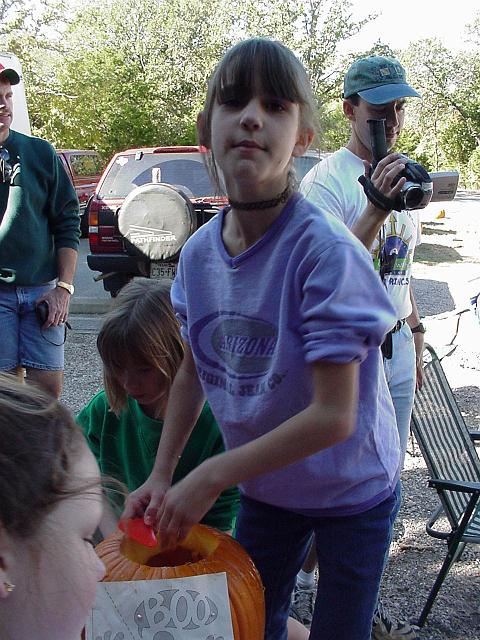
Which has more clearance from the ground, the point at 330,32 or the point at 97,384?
the point at 330,32

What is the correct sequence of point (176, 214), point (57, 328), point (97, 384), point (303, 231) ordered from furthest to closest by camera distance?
point (176, 214)
point (97, 384)
point (57, 328)
point (303, 231)

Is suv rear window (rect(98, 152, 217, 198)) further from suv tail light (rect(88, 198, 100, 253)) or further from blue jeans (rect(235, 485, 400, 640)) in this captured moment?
blue jeans (rect(235, 485, 400, 640))

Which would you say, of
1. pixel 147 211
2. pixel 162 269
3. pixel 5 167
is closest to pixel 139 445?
pixel 5 167

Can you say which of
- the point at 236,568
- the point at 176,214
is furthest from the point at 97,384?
the point at 236,568

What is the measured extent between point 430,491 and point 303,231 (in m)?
3.09

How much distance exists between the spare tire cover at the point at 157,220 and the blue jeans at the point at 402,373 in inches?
175

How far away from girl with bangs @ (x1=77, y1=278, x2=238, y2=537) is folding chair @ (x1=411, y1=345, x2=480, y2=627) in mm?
1210

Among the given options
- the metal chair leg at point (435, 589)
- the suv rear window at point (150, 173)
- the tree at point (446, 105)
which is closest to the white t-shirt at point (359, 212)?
the metal chair leg at point (435, 589)

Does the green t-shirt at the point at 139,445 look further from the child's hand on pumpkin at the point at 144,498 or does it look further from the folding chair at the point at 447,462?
the folding chair at the point at 447,462

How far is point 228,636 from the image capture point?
1441 mm

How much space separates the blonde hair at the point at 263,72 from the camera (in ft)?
4.42

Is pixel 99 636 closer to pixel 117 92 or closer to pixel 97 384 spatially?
pixel 97 384

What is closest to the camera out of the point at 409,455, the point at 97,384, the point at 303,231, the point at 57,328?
the point at 303,231

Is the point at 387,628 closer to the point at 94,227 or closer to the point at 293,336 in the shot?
the point at 293,336
